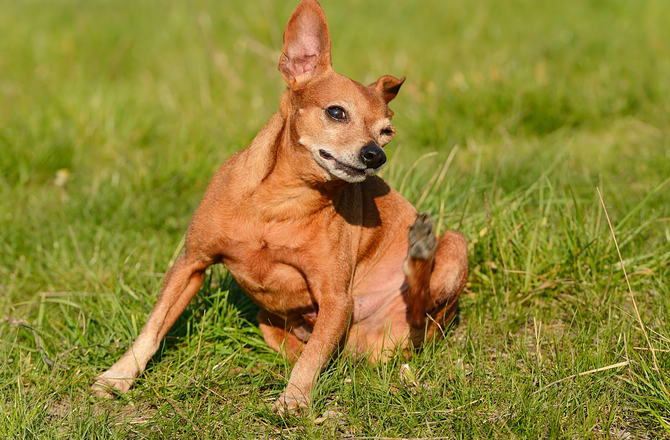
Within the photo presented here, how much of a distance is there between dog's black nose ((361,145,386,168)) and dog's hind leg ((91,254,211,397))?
98cm

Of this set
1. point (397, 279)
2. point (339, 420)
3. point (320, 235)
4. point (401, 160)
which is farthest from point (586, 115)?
point (339, 420)

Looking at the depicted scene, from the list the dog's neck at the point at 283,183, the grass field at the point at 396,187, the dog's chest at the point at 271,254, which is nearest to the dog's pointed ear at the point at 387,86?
the dog's neck at the point at 283,183

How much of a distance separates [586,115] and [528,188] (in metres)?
2.27

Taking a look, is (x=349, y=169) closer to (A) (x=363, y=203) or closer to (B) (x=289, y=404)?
(A) (x=363, y=203)

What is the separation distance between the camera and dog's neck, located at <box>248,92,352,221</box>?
309 centimetres

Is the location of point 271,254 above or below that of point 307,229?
below

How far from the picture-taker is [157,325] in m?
3.19

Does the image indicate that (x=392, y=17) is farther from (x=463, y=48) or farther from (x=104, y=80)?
(x=104, y=80)

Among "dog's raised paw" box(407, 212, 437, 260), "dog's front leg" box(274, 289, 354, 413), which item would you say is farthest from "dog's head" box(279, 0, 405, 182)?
"dog's front leg" box(274, 289, 354, 413)

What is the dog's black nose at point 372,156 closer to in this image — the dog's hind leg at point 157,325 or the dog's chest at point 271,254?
the dog's chest at point 271,254

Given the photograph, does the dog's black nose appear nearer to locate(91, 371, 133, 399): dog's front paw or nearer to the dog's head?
the dog's head

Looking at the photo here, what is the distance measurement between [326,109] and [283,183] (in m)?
0.40

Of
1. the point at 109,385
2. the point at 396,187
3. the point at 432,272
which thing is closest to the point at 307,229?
the point at 432,272

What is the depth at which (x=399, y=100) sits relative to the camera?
662cm
